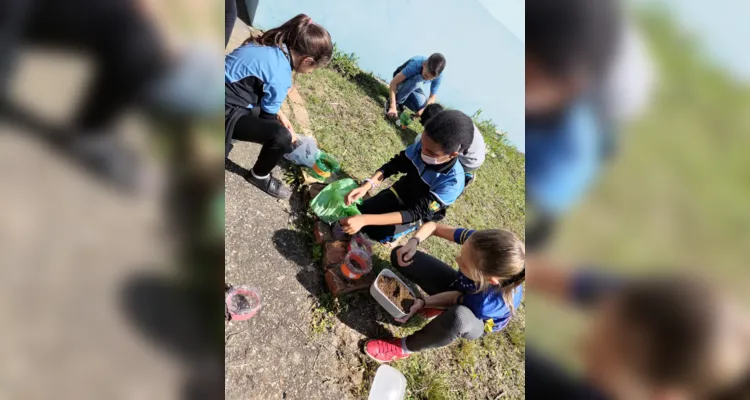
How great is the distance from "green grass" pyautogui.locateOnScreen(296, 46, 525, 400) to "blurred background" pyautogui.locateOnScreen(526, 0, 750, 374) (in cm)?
227

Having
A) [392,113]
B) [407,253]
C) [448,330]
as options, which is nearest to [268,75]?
[407,253]

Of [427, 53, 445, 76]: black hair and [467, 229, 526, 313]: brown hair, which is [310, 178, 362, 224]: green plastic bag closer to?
[467, 229, 526, 313]: brown hair

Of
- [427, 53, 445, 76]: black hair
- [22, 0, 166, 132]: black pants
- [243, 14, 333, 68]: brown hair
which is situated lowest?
[427, 53, 445, 76]: black hair

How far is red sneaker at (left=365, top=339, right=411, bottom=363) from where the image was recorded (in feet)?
8.34

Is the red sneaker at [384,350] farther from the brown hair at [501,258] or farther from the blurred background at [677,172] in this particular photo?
the blurred background at [677,172]

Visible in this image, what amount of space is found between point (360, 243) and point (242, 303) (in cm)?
91

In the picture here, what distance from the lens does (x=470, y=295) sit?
2514 mm

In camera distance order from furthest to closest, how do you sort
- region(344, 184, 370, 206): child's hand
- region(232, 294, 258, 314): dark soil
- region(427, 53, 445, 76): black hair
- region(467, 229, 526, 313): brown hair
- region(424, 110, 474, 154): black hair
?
region(427, 53, 445, 76): black hair < region(344, 184, 370, 206): child's hand < region(424, 110, 474, 154): black hair < region(232, 294, 258, 314): dark soil < region(467, 229, 526, 313): brown hair

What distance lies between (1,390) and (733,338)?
1.98ft

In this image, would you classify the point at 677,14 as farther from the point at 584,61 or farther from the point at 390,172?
the point at 390,172

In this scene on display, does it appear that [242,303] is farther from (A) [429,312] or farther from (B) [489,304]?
(B) [489,304]

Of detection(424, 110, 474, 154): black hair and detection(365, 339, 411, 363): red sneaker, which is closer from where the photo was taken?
detection(365, 339, 411, 363): red sneaker

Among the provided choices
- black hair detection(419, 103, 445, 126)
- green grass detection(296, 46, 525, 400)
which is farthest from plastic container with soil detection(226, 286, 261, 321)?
black hair detection(419, 103, 445, 126)

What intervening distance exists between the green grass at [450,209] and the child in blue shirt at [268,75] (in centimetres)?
108
